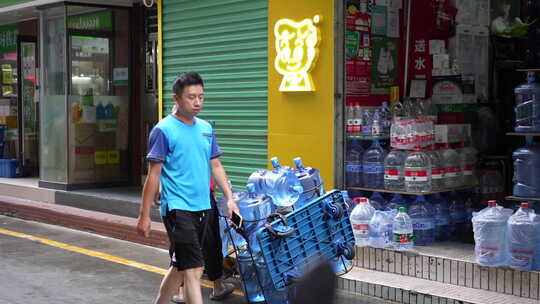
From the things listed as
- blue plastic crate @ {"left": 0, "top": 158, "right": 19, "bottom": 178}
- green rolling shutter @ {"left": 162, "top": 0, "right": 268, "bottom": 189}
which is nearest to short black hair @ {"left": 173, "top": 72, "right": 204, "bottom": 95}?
green rolling shutter @ {"left": 162, "top": 0, "right": 268, "bottom": 189}

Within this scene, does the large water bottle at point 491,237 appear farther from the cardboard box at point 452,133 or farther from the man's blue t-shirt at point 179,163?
the man's blue t-shirt at point 179,163

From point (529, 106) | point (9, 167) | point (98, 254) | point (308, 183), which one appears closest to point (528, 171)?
point (529, 106)

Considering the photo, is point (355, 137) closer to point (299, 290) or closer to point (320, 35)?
point (320, 35)

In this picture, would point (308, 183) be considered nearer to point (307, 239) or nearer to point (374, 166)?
point (307, 239)

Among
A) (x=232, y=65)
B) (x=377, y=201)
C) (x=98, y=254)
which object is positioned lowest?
(x=98, y=254)

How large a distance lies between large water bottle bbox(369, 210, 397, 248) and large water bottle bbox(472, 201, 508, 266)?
94 cm

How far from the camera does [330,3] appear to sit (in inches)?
322

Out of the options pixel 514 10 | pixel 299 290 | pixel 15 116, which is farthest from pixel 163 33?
pixel 299 290

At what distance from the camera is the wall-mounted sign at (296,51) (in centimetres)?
838

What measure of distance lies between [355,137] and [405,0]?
1.76 meters

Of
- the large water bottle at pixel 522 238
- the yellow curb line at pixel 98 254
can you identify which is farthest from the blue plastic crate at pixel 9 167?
the large water bottle at pixel 522 238

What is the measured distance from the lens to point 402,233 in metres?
7.25

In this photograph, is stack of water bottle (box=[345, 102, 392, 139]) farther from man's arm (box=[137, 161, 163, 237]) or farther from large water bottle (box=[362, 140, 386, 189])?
man's arm (box=[137, 161, 163, 237])

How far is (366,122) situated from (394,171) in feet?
2.18
